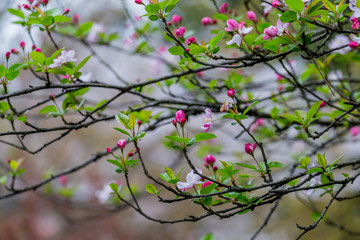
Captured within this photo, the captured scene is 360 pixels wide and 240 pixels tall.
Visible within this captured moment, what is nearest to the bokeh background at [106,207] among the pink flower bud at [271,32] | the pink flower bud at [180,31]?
the pink flower bud at [180,31]

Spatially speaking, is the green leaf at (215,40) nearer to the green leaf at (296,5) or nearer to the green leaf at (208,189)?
the green leaf at (296,5)

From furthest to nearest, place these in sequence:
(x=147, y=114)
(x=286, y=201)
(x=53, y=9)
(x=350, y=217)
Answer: (x=286, y=201) → (x=350, y=217) → (x=147, y=114) → (x=53, y=9)

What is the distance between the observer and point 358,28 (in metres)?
0.83

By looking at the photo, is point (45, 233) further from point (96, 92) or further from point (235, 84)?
point (235, 84)

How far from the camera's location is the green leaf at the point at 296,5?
2.38 feet

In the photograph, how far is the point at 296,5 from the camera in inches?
29.0

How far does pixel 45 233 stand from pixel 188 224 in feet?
4.85

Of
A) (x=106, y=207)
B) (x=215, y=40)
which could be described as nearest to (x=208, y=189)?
(x=215, y=40)

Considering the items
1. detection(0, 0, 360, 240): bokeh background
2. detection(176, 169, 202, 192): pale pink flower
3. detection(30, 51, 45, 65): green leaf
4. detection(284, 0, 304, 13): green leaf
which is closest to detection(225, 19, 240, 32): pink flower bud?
detection(284, 0, 304, 13): green leaf

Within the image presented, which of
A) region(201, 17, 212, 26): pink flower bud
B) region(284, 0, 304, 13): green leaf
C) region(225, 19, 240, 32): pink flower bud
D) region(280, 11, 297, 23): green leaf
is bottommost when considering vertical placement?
region(280, 11, 297, 23): green leaf

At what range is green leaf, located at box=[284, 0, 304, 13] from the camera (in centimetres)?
73

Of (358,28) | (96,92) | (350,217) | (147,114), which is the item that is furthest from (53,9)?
(96,92)

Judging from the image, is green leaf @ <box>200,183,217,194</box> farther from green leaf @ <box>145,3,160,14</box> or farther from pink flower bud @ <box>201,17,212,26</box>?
pink flower bud @ <box>201,17,212,26</box>

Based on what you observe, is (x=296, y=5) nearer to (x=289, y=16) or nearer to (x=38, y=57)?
(x=289, y=16)
